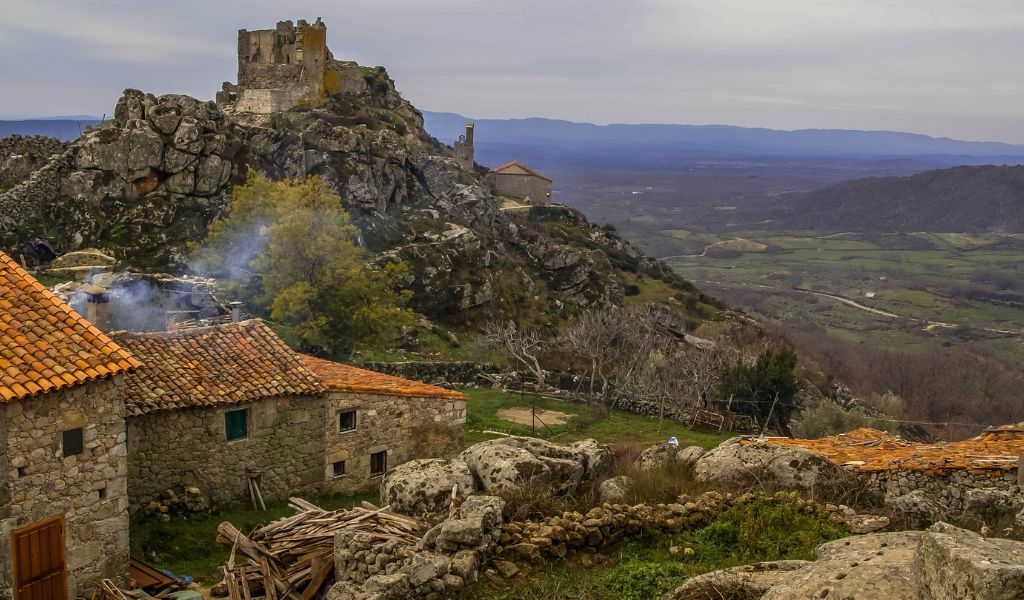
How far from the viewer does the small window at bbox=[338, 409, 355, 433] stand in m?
18.4

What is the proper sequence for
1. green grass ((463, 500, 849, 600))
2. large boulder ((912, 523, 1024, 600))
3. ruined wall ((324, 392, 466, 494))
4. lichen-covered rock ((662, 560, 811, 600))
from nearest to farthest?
large boulder ((912, 523, 1024, 600)), lichen-covered rock ((662, 560, 811, 600)), green grass ((463, 500, 849, 600)), ruined wall ((324, 392, 466, 494))

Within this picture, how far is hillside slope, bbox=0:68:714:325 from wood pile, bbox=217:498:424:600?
31.3m

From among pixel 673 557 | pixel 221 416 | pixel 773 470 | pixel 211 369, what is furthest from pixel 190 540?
pixel 773 470

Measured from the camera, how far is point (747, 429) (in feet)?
104

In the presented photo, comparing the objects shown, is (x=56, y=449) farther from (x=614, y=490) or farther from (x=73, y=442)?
(x=614, y=490)

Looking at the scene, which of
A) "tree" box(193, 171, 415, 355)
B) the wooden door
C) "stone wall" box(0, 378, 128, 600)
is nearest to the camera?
"stone wall" box(0, 378, 128, 600)

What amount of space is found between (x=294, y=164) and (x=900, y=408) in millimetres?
39046

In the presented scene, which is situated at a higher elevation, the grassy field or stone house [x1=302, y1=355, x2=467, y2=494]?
stone house [x1=302, y1=355, x2=467, y2=494]

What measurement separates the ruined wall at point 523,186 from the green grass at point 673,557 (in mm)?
81774

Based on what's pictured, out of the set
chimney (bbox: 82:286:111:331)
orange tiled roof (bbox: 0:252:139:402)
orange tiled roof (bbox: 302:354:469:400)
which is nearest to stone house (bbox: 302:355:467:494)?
orange tiled roof (bbox: 302:354:469:400)

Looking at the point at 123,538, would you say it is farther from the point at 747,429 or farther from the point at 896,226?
the point at 896,226

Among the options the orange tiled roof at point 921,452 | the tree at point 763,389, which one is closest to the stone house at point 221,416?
the orange tiled roof at point 921,452

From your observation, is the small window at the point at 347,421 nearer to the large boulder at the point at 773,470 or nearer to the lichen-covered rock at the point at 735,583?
the large boulder at the point at 773,470

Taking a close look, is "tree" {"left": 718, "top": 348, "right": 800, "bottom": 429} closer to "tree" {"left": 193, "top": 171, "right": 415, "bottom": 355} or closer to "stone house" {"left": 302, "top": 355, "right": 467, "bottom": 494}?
"tree" {"left": 193, "top": 171, "right": 415, "bottom": 355}
